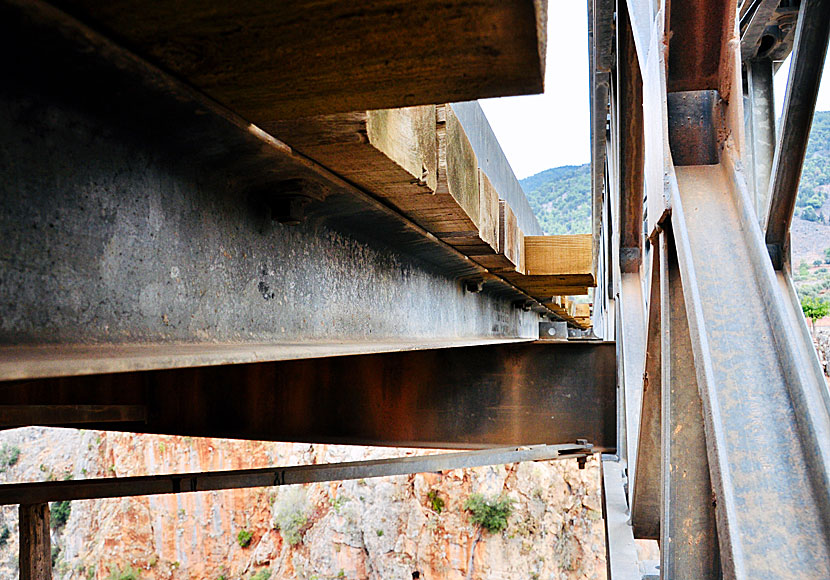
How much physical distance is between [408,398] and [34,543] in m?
2.76

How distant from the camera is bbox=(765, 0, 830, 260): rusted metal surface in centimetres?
280

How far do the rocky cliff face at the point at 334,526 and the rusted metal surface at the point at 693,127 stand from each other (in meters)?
24.5

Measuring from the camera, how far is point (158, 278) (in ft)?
5.24

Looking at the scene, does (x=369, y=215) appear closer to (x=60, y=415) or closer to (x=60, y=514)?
(x=60, y=415)

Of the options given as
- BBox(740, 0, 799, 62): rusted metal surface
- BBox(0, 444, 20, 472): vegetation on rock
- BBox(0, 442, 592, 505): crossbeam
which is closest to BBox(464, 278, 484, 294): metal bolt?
BBox(0, 442, 592, 505): crossbeam

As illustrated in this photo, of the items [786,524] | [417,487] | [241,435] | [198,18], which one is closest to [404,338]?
[241,435]

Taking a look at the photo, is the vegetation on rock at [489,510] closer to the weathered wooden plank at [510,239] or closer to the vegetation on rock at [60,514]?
the vegetation on rock at [60,514]

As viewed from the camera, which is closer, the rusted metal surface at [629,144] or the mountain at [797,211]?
the rusted metal surface at [629,144]

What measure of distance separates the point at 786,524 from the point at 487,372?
3.71 m

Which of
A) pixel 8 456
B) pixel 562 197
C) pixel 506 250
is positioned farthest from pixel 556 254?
pixel 562 197

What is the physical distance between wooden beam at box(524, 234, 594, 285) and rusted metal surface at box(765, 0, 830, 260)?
6.34 ft

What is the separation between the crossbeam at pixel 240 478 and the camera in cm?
396

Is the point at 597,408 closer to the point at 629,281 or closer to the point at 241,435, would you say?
the point at 629,281

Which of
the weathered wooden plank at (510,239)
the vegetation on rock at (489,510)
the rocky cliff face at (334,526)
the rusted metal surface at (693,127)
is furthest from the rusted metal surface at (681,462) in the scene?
the vegetation on rock at (489,510)
